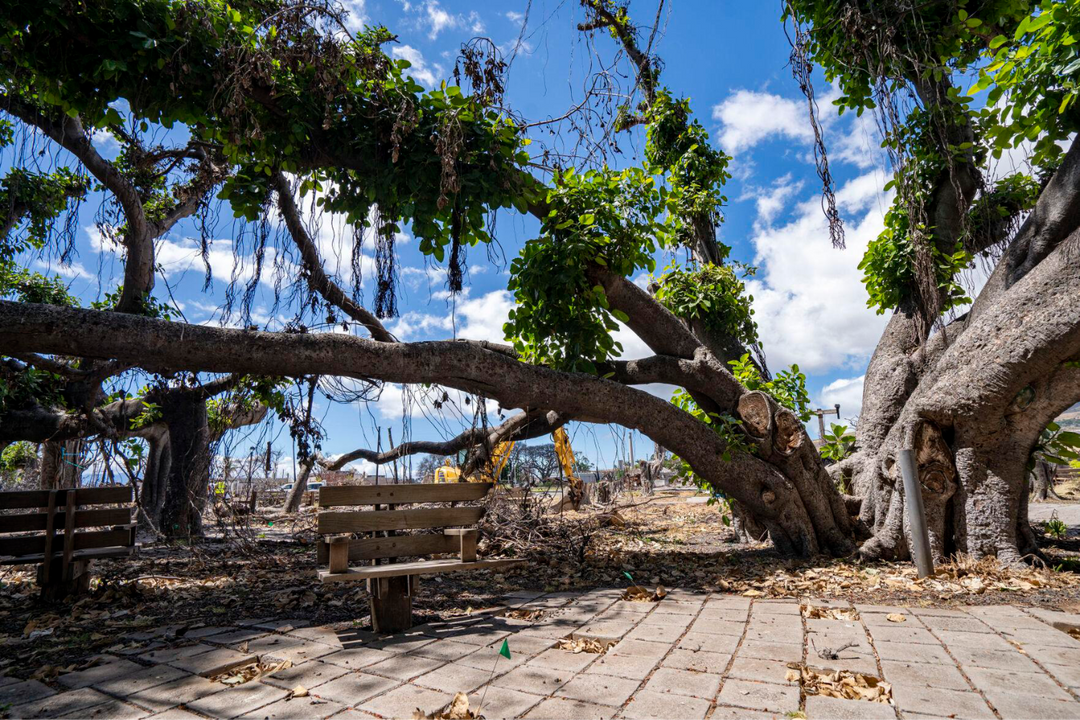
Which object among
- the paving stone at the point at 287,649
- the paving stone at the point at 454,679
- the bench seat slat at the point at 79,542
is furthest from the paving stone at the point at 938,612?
the bench seat slat at the point at 79,542

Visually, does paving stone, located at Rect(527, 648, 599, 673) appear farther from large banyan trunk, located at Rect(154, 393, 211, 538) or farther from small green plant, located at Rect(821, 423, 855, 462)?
large banyan trunk, located at Rect(154, 393, 211, 538)

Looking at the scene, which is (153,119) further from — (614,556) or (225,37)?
(614,556)

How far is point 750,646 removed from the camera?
312 cm

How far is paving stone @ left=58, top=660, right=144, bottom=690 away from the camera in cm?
280

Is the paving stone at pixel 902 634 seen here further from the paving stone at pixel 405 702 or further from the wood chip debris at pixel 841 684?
the paving stone at pixel 405 702

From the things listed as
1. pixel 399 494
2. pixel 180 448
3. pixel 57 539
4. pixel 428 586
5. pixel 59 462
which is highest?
pixel 180 448

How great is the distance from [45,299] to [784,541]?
11887mm

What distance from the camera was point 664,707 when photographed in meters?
2.35

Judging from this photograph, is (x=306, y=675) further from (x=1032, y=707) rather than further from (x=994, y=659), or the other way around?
(x=994, y=659)

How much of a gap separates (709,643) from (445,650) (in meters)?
1.47

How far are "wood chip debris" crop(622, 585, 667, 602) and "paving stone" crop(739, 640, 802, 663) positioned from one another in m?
1.27

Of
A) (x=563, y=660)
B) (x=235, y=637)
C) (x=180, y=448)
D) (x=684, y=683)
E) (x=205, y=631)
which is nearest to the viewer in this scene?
(x=684, y=683)

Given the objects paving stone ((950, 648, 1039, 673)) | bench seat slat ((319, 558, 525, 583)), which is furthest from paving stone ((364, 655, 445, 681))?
paving stone ((950, 648, 1039, 673))


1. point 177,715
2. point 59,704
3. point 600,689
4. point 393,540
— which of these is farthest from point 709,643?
point 59,704
